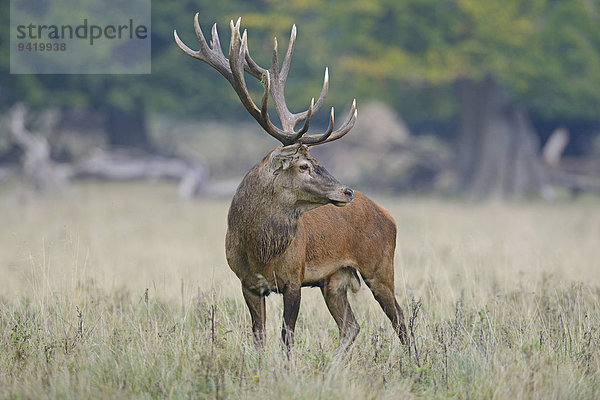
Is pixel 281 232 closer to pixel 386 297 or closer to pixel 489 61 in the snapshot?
pixel 386 297

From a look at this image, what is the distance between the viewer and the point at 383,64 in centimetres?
2083

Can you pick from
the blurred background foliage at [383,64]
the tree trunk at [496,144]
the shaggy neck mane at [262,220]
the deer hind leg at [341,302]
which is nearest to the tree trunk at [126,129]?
the blurred background foliage at [383,64]

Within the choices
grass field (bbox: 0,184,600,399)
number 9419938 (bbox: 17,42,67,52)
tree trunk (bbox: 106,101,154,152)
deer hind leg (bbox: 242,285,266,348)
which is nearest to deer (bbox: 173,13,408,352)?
deer hind leg (bbox: 242,285,266,348)

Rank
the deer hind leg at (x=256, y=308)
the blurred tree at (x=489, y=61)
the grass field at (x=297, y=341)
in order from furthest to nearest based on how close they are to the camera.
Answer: the blurred tree at (x=489, y=61), the deer hind leg at (x=256, y=308), the grass field at (x=297, y=341)

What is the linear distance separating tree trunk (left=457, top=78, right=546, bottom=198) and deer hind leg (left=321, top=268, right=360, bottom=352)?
53.7ft

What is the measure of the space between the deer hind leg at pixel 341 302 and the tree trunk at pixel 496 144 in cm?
1637

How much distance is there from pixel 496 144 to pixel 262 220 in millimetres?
17713

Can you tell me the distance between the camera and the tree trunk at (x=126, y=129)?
26.5 metres

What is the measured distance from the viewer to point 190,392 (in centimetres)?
430

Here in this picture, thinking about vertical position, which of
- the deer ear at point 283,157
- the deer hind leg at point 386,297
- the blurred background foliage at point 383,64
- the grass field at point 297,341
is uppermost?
the blurred background foliage at point 383,64

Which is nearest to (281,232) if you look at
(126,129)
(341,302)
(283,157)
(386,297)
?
(283,157)

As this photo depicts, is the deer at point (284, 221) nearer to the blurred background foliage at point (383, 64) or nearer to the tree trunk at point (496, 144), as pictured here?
the blurred background foliage at point (383, 64)

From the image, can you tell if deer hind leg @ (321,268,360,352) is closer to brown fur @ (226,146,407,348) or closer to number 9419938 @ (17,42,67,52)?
brown fur @ (226,146,407,348)

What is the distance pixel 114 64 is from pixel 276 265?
19.4 metres
